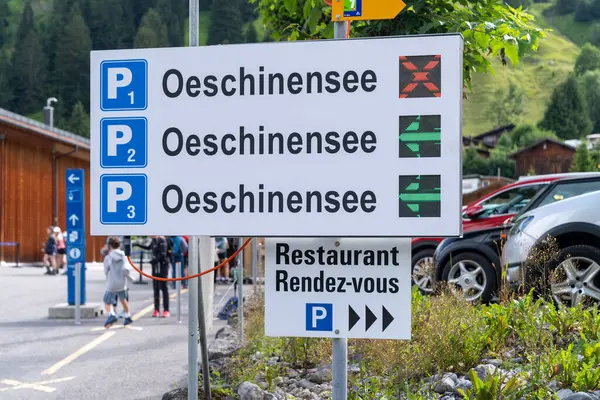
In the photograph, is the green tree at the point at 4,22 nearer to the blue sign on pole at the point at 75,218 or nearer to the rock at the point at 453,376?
the blue sign on pole at the point at 75,218

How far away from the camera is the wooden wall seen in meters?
42.2

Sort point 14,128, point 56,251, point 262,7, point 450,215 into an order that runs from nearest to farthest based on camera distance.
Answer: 1. point 450,215
2. point 262,7
3. point 56,251
4. point 14,128

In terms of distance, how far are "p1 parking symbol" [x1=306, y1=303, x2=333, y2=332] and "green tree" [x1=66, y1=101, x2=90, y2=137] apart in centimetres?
12553

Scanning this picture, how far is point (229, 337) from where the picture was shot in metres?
11.7

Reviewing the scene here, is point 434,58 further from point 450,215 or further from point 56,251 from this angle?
point 56,251

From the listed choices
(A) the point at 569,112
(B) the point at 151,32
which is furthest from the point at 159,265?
(A) the point at 569,112

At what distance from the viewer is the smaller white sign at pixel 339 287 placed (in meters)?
3.68

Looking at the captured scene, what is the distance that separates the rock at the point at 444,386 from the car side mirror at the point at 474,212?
9.36 metres

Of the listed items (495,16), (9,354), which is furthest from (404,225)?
(9,354)

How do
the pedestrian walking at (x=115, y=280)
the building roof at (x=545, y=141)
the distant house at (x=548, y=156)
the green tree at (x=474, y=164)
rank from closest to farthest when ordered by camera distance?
the pedestrian walking at (x=115, y=280) < the building roof at (x=545, y=141) < the distant house at (x=548, y=156) < the green tree at (x=474, y=164)

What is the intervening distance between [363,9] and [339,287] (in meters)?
1.23

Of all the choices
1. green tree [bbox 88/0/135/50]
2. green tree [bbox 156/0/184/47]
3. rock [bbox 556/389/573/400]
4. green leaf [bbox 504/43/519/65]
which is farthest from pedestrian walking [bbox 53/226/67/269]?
green tree [bbox 156/0/184/47]

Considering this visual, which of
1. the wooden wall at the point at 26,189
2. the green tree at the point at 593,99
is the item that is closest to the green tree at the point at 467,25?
the wooden wall at the point at 26,189

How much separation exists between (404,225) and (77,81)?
5742 inches
